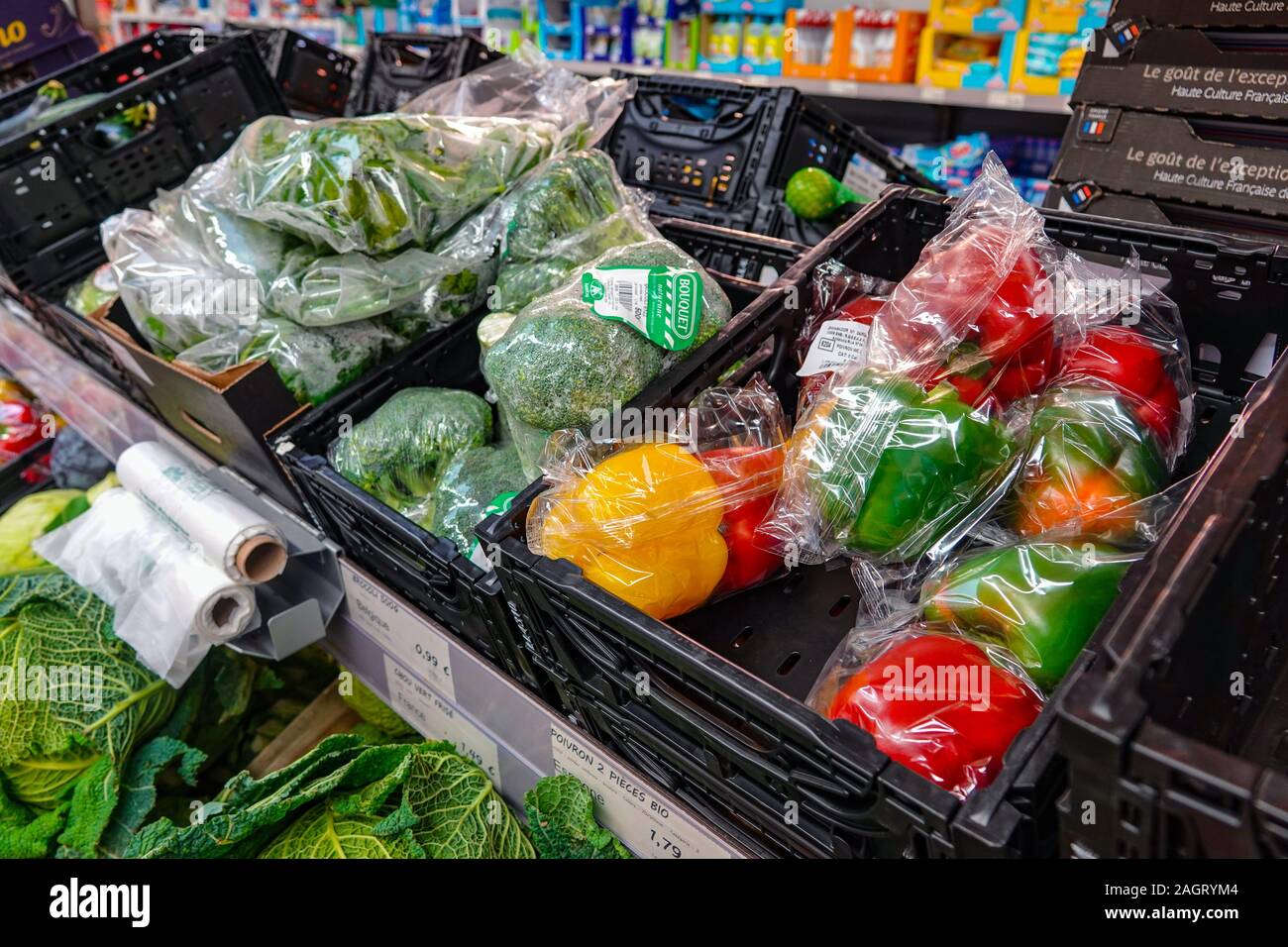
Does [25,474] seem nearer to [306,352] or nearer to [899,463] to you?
[306,352]

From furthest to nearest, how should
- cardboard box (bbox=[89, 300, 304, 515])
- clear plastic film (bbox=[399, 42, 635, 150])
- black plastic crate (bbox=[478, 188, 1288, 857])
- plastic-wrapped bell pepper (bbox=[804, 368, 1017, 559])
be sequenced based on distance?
clear plastic film (bbox=[399, 42, 635, 150]) → cardboard box (bbox=[89, 300, 304, 515]) → plastic-wrapped bell pepper (bbox=[804, 368, 1017, 559]) → black plastic crate (bbox=[478, 188, 1288, 857])

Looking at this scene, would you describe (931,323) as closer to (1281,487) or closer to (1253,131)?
(1281,487)

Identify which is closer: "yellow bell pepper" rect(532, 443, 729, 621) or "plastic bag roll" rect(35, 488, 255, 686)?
"yellow bell pepper" rect(532, 443, 729, 621)

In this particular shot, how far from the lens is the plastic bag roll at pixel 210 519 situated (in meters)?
1.19

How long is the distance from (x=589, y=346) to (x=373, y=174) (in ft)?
1.91

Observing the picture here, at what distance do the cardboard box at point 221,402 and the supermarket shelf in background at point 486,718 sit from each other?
0.22 meters

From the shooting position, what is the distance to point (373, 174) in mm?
1320

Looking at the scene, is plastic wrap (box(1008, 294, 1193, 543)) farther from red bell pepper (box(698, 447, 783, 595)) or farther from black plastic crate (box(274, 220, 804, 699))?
black plastic crate (box(274, 220, 804, 699))

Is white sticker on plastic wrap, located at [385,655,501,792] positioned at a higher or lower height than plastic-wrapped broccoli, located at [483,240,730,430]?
lower

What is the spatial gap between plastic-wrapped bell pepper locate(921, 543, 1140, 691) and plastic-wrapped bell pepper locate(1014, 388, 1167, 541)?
5 cm

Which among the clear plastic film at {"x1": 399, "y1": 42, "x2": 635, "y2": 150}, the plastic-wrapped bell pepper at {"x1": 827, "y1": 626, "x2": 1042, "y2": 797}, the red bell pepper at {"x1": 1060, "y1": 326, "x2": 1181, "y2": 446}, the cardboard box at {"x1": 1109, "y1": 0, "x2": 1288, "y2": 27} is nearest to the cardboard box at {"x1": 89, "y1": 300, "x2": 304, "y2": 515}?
the clear plastic film at {"x1": 399, "y1": 42, "x2": 635, "y2": 150}

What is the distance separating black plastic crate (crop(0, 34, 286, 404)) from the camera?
1737mm

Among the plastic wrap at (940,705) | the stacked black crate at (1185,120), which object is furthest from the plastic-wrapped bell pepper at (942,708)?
the stacked black crate at (1185,120)
